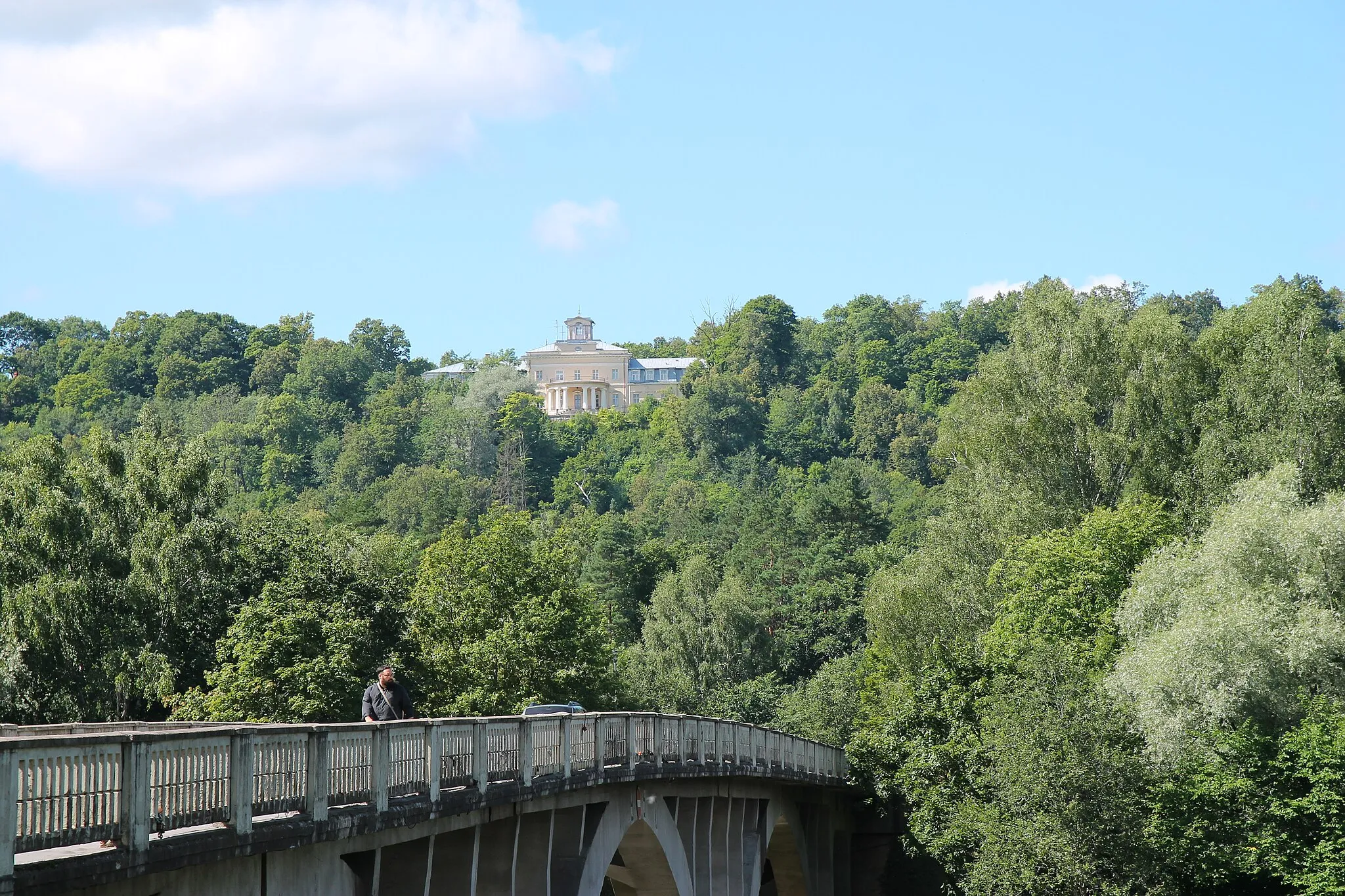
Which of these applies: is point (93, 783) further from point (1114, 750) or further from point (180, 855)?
point (1114, 750)

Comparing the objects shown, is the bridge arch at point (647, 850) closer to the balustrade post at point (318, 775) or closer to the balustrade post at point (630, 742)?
the balustrade post at point (630, 742)

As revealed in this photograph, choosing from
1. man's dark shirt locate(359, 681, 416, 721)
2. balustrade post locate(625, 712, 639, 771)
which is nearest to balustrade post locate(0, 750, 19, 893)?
man's dark shirt locate(359, 681, 416, 721)

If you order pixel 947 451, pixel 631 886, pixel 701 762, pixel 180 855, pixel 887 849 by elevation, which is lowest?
pixel 887 849

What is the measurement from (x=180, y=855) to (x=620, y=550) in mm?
94794

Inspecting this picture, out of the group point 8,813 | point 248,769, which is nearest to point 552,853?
point 248,769

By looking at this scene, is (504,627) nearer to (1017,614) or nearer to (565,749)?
(1017,614)

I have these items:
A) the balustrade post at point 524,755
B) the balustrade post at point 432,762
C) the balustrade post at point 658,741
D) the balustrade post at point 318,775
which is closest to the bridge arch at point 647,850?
the balustrade post at point 658,741

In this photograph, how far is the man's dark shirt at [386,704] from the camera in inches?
796

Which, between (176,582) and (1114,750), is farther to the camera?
(176,582)

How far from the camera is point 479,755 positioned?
781 inches

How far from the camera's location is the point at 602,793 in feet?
88.4

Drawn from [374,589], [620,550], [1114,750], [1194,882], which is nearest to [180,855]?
[1114,750]

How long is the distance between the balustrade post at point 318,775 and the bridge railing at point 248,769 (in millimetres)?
14

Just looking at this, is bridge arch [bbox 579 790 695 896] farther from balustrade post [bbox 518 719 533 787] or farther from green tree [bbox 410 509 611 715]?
green tree [bbox 410 509 611 715]
